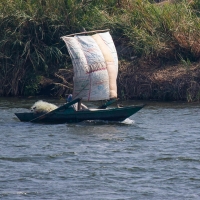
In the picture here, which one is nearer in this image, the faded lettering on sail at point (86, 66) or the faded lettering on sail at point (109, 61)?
the faded lettering on sail at point (86, 66)

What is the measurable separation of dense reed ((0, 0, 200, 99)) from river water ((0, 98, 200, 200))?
Result: 3792 millimetres

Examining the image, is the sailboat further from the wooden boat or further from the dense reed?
the dense reed

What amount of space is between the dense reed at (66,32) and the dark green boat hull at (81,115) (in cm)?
494

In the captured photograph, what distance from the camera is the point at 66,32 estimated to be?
2522cm

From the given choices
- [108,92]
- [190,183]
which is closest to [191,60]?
[108,92]

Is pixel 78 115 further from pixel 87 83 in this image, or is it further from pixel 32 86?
pixel 32 86

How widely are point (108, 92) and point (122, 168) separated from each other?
19.4 feet

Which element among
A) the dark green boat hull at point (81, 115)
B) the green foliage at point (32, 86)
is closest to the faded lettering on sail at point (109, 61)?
the dark green boat hull at point (81, 115)

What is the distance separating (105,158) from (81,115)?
4291 mm

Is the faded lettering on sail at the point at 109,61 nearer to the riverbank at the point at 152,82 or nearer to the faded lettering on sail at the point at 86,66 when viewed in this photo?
the faded lettering on sail at the point at 86,66

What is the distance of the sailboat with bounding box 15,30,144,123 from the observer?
1892 centimetres

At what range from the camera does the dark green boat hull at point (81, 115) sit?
737 inches

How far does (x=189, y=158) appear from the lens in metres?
14.7

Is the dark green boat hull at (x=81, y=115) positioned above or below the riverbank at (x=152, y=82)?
below
